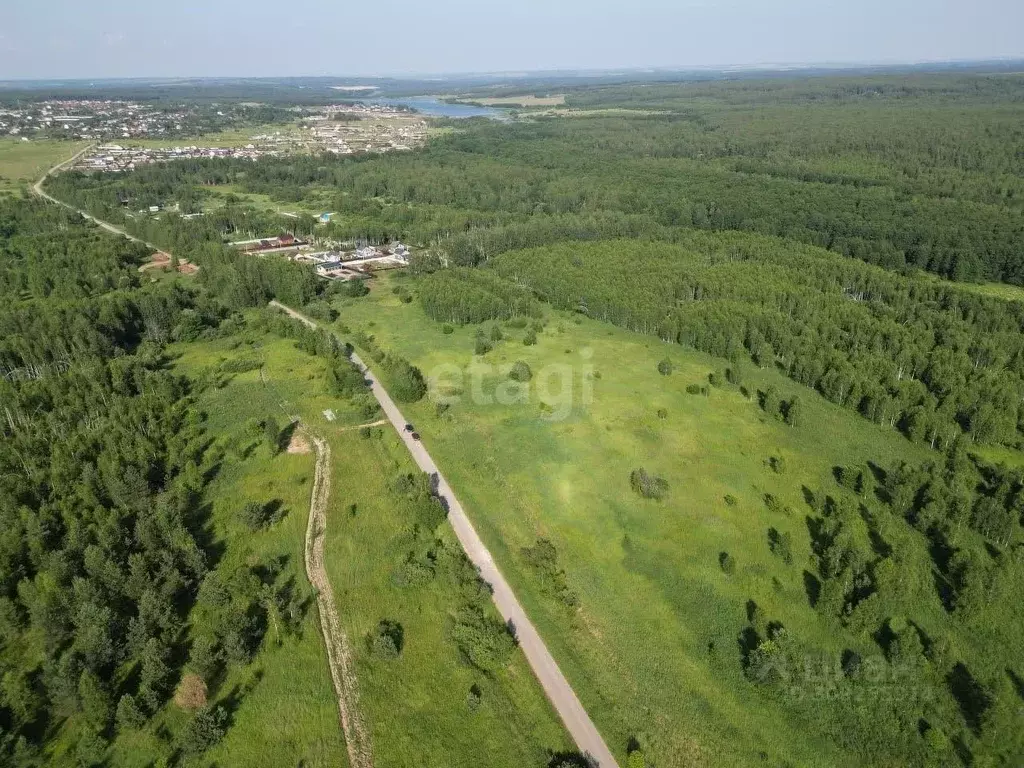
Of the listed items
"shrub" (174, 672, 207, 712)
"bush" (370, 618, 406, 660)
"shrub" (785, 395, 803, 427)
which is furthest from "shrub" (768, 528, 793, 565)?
"shrub" (174, 672, 207, 712)

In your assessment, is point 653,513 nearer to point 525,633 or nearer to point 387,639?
point 525,633

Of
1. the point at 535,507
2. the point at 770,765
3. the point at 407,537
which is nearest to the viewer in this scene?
the point at 770,765

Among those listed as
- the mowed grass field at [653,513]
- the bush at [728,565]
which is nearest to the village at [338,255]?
the mowed grass field at [653,513]

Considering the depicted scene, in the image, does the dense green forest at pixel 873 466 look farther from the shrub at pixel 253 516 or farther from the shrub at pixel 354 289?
the shrub at pixel 253 516

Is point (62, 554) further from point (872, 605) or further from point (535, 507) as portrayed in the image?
Result: point (872, 605)

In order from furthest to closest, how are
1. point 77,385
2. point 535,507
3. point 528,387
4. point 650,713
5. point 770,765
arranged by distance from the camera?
point 528,387
point 77,385
point 535,507
point 650,713
point 770,765

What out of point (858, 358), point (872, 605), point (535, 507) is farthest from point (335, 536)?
point (858, 358)

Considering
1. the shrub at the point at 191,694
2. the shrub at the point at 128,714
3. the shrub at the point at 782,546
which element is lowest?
the shrub at the point at 782,546
